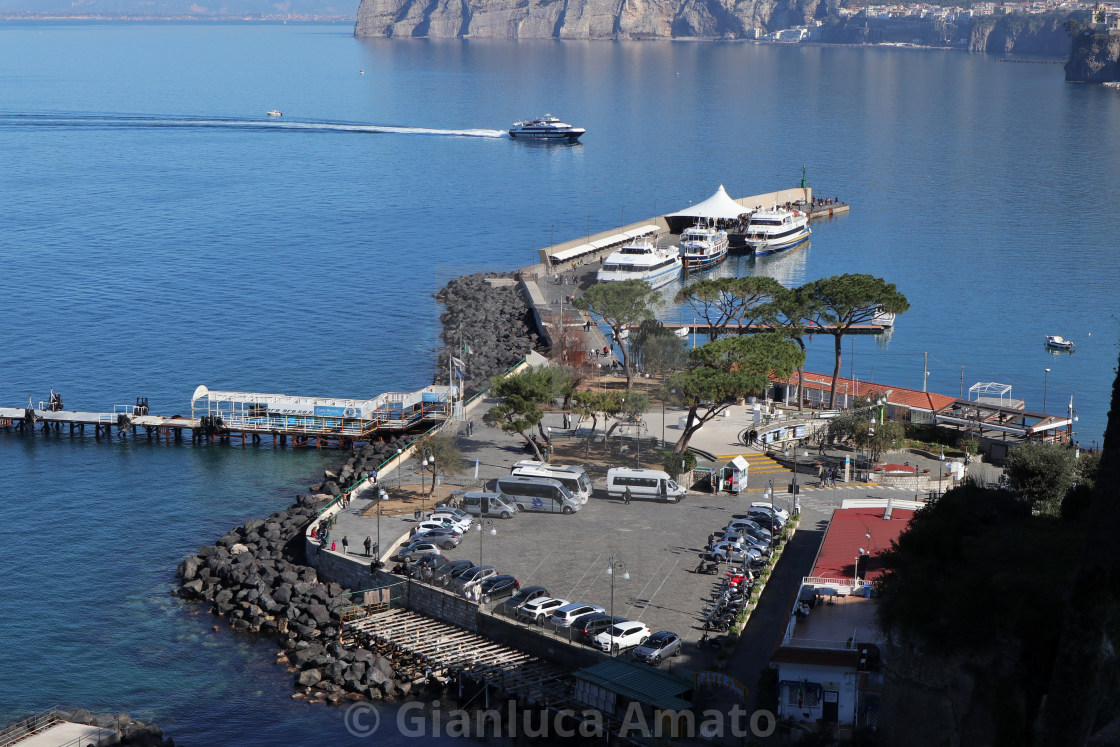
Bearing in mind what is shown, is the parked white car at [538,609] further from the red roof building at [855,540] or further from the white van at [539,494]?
the white van at [539,494]

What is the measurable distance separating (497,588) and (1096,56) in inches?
7660

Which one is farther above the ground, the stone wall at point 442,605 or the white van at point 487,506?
the white van at point 487,506

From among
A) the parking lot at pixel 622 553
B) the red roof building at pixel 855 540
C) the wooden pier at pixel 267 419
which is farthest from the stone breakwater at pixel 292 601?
the red roof building at pixel 855 540

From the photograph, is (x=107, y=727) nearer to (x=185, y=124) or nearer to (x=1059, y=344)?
(x=1059, y=344)

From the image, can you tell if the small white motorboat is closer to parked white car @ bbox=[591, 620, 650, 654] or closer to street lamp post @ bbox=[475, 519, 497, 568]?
street lamp post @ bbox=[475, 519, 497, 568]

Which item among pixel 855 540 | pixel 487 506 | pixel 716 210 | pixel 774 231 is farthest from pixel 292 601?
pixel 716 210

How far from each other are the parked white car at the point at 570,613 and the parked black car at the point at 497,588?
6.44 ft

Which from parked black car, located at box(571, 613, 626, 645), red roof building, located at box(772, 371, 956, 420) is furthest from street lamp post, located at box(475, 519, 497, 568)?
red roof building, located at box(772, 371, 956, 420)

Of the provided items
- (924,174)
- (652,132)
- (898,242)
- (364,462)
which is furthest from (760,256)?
(652,132)

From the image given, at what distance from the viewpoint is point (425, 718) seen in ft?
87.6

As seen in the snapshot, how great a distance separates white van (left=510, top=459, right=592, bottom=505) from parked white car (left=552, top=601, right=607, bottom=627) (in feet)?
23.5

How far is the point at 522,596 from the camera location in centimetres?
2864

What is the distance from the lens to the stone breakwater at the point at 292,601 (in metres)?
27.8

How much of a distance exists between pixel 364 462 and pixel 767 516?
14984mm
